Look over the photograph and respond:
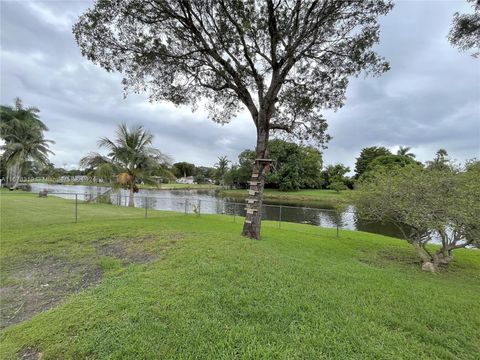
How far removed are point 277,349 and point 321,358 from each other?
0.39 meters

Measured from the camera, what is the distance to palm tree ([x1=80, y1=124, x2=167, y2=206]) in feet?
58.0

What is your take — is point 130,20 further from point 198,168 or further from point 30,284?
point 198,168

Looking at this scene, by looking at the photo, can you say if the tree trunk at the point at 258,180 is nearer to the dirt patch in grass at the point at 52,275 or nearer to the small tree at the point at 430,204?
the dirt patch in grass at the point at 52,275

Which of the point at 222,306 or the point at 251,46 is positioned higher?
the point at 251,46

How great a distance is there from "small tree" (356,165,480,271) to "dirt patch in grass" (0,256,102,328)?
254 inches

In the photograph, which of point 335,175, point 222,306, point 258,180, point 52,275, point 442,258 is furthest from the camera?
point 335,175

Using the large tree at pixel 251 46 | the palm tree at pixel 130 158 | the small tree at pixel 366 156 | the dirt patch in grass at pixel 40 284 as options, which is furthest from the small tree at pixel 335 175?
the dirt patch in grass at pixel 40 284

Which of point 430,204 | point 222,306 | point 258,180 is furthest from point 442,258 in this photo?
point 222,306

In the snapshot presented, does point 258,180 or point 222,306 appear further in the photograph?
point 258,180

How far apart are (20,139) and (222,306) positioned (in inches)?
1340

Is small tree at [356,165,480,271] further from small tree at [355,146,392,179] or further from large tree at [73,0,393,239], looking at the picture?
small tree at [355,146,392,179]

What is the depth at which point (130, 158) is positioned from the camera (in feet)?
58.5

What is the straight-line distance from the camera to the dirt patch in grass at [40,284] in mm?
3326

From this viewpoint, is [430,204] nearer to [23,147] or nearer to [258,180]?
[258,180]
